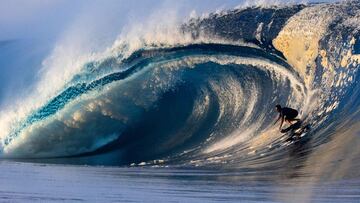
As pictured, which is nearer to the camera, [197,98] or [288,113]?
[288,113]

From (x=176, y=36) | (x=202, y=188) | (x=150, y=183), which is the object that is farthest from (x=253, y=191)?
(x=176, y=36)

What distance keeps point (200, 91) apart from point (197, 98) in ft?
0.57

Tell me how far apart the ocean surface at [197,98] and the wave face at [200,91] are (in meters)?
0.03

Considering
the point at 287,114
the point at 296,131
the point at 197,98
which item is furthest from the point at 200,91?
the point at 296,131

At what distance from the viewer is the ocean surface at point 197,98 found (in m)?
11.7

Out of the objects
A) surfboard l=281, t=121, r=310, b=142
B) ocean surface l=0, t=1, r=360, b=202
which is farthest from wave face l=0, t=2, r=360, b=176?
surfboard l=281, t=121, r=310, b=142

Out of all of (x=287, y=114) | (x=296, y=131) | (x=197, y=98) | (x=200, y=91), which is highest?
(x=200, y=91)

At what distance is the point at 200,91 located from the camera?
14961 mm

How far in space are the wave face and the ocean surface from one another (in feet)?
0.08

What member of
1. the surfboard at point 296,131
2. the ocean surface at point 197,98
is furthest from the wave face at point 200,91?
the surfboard at point 296,131

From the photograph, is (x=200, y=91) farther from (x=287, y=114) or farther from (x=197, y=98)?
(x=287, y=114)

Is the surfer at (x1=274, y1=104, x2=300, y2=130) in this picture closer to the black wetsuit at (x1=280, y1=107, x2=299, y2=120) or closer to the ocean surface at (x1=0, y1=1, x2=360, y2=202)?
the black wetsuit at (x1=280, y1=107, x2=299, y2=120)

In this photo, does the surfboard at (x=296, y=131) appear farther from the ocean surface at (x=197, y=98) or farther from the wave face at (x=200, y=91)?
the wave face at (x=200, y=91)

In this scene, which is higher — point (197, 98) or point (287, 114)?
point (197, 98)
